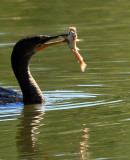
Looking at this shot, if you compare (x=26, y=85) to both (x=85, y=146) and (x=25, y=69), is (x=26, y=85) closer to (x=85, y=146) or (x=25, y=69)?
(x=25, y=69)

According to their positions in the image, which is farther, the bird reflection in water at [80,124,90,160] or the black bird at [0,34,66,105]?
the black bird at [0,34,66,105]

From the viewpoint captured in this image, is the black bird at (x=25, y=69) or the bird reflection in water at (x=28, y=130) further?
the black bird at (x=25, y=69)

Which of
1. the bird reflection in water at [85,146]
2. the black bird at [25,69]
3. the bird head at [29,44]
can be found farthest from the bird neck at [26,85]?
the bird reflection in water at [85,146]

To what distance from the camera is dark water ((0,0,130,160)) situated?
8898mm

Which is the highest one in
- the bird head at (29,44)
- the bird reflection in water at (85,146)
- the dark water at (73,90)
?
the bird head at (29,44)

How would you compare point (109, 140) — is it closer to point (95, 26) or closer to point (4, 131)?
point (4, 131)

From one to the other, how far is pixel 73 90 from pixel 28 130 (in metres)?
2.95

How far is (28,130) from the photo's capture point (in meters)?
10.1

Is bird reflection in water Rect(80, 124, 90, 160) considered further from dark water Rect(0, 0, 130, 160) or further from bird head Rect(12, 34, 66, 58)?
bird head Rect(12, 34, 66, 58)

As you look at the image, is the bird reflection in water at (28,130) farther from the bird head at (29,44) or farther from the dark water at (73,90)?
the bird head at (29,44)

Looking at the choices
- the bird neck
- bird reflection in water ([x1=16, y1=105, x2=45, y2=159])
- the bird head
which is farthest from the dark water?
the bird head

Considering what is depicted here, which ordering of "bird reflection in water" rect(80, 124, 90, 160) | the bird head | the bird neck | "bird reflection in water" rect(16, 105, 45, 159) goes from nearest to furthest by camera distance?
"bird reflection in water" rect(80, 124, 90, 160) < "bird reflection in water" rect(16, 105, 45, 159) < the bird head < the bird neck

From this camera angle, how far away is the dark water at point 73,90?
890 cm

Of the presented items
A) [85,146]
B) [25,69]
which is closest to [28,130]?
[85,146]
